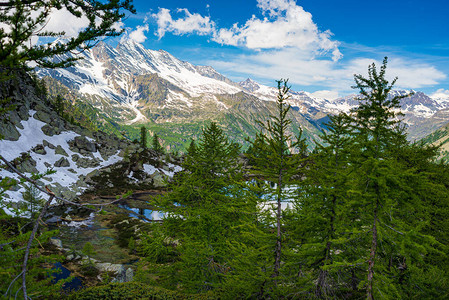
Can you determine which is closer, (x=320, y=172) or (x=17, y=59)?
(x=17, y=59)

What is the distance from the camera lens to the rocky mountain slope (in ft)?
220

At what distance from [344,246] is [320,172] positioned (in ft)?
14.1

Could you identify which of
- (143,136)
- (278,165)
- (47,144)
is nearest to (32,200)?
(278,165)

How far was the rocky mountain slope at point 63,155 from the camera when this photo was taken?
220 feet

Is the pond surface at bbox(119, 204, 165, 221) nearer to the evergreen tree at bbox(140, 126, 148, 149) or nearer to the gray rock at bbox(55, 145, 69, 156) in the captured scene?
the gray rock at bbox(55, 145, 69, 156)

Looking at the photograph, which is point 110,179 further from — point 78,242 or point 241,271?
point 241,271

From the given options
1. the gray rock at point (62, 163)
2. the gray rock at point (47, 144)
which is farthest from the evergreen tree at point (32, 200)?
the gray rock at point (47, 144)

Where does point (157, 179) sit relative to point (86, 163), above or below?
below

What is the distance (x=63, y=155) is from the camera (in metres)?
82.2

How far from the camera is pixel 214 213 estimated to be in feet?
53.1

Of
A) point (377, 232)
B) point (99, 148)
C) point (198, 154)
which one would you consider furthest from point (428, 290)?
point (99, 148)

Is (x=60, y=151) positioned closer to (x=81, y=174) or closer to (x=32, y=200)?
(x=81, y=174)

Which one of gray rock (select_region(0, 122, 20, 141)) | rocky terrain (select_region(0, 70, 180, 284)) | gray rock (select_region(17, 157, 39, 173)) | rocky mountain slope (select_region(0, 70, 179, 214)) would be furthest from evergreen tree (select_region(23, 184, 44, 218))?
gray rock (select_region(0, 122, 20, 141))

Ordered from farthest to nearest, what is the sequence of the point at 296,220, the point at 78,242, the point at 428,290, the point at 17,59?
the point at 78,242 → the point at 296,220 → the point at 428,290 → the point at 17,59
